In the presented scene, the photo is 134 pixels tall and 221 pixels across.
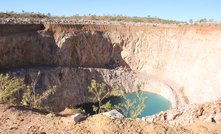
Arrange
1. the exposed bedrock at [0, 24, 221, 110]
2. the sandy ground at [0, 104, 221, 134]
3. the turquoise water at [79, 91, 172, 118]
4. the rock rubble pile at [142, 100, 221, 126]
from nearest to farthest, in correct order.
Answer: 1. the sandy ground at [0, 104, 221, 134]
2. the rock rubble pile at [142, 100, 221, 126]
3. the turquoise water at [79, 91, 172, 118]
4. the exposed bedrock at [0, 24, 221, 110]

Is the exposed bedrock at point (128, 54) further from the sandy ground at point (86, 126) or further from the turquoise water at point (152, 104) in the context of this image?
the sandy ground at point (86, 126)

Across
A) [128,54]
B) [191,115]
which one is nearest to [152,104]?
[128,54]

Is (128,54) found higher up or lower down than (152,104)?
higher up

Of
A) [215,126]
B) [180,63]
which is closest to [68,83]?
[180,63]

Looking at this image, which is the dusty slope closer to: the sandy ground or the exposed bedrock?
the sandy ground

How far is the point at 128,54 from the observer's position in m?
35.9

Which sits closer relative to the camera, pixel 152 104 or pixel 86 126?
pixel 86 126

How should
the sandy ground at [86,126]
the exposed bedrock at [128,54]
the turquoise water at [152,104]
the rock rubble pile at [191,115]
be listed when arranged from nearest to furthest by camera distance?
the sandy ground at [86,126], the rock rubble pile at [191,115], the turquoise water at [152,104], the exposed bedrock at [128,54]

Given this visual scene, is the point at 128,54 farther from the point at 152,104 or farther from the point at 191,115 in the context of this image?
the point at 191,115

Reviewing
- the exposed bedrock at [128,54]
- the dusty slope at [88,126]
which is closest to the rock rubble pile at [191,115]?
the dusty slope at [88,126]

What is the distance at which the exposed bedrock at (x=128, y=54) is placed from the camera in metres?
24.4

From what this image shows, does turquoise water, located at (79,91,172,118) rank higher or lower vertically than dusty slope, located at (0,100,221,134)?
lower

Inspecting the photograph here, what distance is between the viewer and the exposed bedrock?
24.4m

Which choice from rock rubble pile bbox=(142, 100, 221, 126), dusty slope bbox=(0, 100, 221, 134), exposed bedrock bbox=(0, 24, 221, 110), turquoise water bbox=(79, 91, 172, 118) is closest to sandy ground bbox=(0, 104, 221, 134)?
dusty slope bbox=(0, 100, 221, 134)
